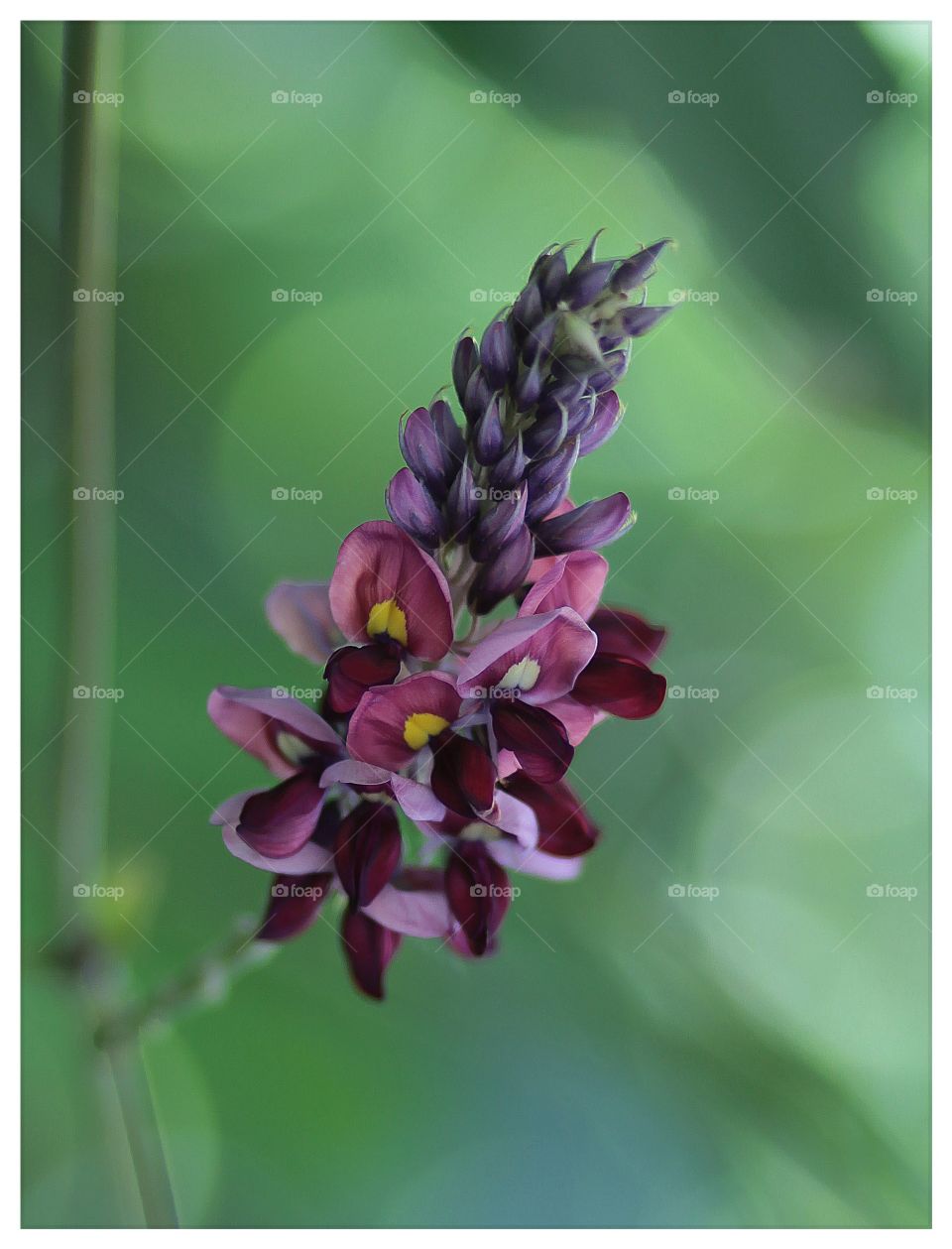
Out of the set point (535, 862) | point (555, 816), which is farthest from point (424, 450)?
point (535, 862)

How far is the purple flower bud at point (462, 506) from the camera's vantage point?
3.82 ft

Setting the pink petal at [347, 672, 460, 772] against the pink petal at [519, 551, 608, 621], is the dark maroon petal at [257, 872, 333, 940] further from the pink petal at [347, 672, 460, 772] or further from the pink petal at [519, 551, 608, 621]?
the pink petal at [519, 551, 608, 621]

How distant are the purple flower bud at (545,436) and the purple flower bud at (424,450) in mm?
102

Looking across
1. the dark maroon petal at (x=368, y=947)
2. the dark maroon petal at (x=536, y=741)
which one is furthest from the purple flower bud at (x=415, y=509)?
the dark maroon petal at (x=368, y=947)

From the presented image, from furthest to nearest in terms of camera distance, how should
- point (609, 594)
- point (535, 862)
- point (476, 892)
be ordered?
1. point (609, 594)
2. point (535, 862)
3. point (476, 892)

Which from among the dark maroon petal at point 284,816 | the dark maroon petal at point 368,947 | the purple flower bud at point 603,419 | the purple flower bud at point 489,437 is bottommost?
the dark maroon petal at point 368,947

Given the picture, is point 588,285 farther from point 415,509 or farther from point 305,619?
point 305,619

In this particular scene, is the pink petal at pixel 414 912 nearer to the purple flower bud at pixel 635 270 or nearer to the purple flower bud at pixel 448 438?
the purple flower bud at pixel 448 438

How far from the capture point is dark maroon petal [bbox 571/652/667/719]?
3.96 ft

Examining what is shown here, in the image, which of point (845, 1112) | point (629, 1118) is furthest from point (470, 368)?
point (845, 1112)

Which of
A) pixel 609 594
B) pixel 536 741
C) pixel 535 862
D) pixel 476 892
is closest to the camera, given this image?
pixel 536 741

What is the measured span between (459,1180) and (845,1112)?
61cm

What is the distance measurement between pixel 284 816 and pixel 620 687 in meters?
0.42

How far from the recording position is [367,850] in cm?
121
